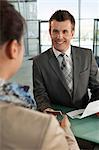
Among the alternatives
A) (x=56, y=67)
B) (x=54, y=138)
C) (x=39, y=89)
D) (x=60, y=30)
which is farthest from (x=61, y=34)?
(x=54, y=138)

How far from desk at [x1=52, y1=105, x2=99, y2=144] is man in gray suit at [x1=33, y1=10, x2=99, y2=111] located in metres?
0.36

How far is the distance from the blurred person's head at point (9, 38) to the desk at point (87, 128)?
964 mm

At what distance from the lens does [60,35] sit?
2.31 metres

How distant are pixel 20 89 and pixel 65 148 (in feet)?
0.88

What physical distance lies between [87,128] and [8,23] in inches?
46.4

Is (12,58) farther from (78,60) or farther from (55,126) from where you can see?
(78,60)

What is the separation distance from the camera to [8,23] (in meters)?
0.78

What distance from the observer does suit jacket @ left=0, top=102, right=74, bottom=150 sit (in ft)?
2.28

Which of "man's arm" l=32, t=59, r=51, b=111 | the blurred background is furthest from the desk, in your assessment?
the blurred background

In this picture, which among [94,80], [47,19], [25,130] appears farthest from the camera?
[47,19]

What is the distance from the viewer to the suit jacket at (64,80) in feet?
7.52

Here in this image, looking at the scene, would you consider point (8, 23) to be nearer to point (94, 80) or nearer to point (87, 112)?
point (87, 112)

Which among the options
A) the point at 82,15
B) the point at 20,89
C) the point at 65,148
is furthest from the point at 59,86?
the point at 82,15

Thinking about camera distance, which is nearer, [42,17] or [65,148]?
[65,148]
